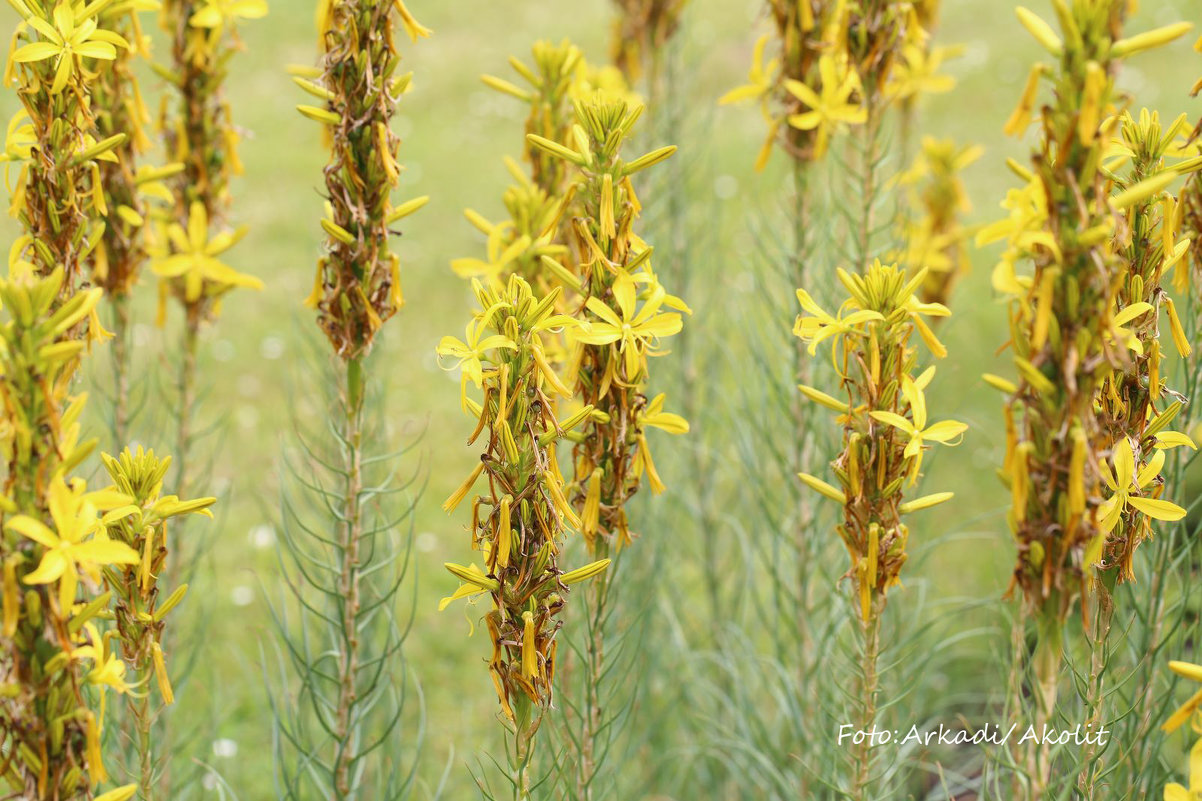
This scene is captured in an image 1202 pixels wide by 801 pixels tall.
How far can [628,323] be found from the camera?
5.05 ft

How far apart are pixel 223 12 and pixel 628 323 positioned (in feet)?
4.55

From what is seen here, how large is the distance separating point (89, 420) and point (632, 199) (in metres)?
3.92

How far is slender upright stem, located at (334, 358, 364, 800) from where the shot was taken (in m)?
2.02

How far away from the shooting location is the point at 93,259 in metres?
2.30

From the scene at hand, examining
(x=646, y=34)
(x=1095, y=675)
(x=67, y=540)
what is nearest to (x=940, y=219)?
(x=646, y=34)

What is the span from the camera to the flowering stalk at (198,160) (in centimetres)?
240

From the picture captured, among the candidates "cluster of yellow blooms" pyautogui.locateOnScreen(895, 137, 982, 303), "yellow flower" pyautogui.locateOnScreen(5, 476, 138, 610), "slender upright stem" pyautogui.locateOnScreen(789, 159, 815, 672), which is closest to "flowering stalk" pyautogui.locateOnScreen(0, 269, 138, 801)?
"yellow flower" pyautogui.locateOnScreen(5, 476, 138, 610)

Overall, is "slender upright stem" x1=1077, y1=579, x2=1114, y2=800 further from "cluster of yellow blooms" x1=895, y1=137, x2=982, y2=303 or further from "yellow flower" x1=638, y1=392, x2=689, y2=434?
"cluster of yellow blooms" x1=895, y1=137, x2=982, y2=303

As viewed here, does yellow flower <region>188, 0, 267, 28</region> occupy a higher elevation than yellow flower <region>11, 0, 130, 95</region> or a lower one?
higher

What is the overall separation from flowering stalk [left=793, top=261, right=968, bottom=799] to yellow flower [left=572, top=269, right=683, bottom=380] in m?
0.20

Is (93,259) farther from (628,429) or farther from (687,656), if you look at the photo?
(687,656)

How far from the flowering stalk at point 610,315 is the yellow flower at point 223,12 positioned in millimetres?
1033

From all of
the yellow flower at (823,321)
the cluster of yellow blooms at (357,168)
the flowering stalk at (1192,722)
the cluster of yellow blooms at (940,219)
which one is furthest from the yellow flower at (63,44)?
the cluster of yellow blooms at (940,219)

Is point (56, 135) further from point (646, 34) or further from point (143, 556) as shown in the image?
point (646, 34)
